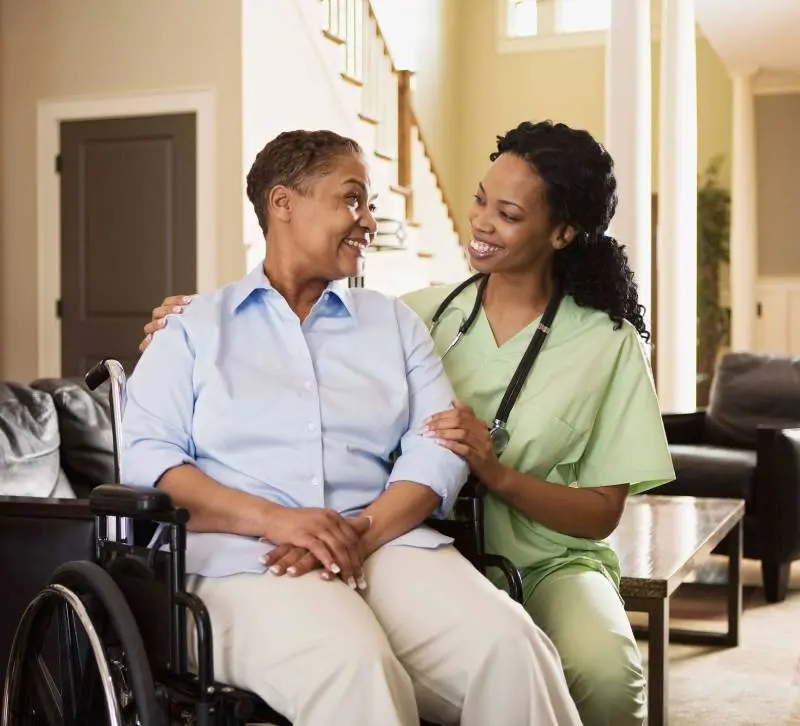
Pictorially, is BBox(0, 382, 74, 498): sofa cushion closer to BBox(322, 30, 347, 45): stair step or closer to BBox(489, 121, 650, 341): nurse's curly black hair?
BBox(489, 121, 650, 341): nurse's curly black hair

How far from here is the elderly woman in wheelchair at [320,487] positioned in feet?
5.14

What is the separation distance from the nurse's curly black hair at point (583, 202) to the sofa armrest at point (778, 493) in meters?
2.39

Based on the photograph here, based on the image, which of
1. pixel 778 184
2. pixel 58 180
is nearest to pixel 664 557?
pixel 58 180

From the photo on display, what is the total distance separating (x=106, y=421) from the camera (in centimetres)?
318

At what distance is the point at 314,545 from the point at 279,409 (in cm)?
23

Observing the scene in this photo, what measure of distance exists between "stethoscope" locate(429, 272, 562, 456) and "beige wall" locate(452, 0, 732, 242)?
8168mm

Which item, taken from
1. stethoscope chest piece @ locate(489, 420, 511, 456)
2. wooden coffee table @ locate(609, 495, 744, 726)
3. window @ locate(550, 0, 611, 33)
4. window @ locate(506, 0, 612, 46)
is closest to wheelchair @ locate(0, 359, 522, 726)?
stethoscope chest piece @ locate(489, 420, 511, 456)

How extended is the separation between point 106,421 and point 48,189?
3217 millimetres

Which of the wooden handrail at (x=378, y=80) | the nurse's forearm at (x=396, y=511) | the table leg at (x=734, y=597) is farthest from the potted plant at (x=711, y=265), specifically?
the nurse's forearm at (x=396, y=511)

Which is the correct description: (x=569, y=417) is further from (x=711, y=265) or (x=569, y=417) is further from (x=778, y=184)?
(x=778, y=184)

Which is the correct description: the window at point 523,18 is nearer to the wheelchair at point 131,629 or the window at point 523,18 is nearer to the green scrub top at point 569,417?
the green scrub top at point 569,417

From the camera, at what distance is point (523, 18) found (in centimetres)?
1092

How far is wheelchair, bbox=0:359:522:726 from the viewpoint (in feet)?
4.98

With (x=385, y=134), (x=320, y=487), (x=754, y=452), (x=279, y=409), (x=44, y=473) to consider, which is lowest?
(x=754, y=452)
